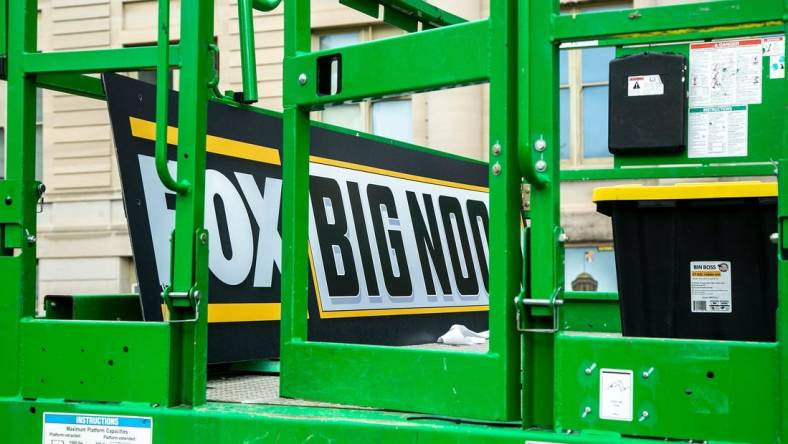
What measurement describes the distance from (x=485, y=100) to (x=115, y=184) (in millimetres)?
7677

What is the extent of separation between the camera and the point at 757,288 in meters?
2.43

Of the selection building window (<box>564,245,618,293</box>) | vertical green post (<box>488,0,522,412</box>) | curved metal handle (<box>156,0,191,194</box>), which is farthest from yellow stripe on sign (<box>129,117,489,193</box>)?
building window (<box>564,245,618,293</box>)

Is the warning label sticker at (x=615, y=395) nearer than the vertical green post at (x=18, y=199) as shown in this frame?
Yes

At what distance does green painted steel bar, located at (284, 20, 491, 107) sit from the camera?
2.39m

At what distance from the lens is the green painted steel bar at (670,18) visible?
2021 mm

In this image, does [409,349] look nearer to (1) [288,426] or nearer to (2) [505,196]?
(1) [288,426]

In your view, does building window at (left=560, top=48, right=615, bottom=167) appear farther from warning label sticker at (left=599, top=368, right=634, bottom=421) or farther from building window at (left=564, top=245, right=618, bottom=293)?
warning label sticker at (left=599, top=368, right=634, bottom=421)

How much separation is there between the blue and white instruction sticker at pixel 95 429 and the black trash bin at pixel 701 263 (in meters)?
1.28

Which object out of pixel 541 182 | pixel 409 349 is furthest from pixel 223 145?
pixel 541 182

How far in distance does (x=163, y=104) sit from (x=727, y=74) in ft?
4.51

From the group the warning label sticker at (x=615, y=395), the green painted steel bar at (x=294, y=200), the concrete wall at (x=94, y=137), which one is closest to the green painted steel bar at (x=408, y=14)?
the green painted steel bar at (x=294, y=200)

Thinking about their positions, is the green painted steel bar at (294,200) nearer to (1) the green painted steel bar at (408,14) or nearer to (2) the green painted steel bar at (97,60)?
(2) the green painted steel bar at (97,60)

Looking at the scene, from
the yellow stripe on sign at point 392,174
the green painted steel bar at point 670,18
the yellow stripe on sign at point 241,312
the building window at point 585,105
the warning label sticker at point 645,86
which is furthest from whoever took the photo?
the building window at point 585,105

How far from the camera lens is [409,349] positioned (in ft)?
8.13
